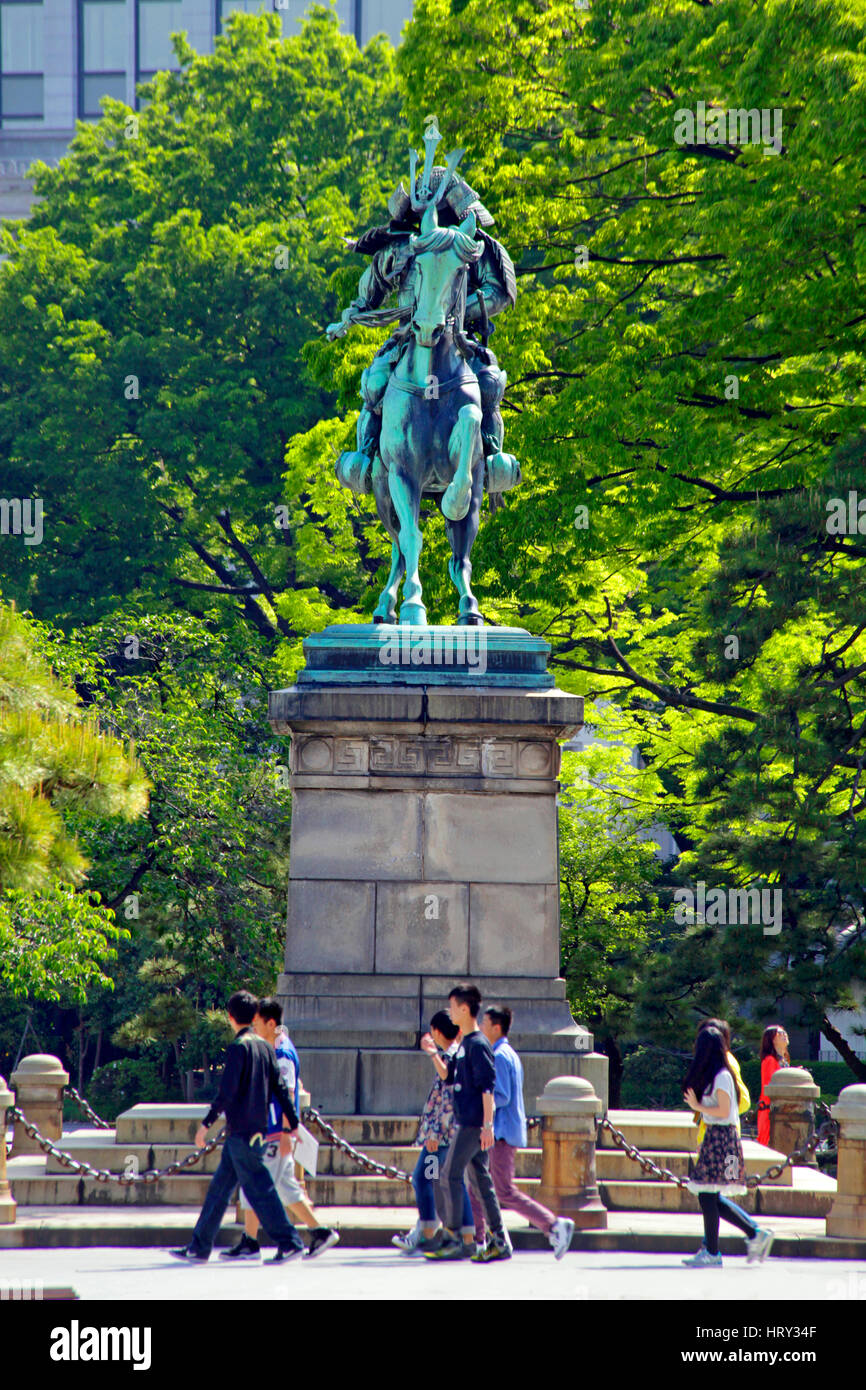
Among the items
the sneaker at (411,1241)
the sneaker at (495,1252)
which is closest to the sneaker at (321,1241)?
the sneaker at (411,1241)

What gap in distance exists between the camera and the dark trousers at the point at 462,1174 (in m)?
9.53

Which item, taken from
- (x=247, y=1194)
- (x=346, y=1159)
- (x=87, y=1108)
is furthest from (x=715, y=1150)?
(x=87, y=1108)

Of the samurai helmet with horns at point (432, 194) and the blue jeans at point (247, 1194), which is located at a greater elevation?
the samurai helmet with horns at point (432, 194)

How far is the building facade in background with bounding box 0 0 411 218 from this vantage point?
185ft

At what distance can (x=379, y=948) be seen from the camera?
12578mm

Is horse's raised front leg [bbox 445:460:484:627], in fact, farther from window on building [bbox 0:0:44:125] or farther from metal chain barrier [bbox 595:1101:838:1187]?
window on building [bbox 0:0:44:125]

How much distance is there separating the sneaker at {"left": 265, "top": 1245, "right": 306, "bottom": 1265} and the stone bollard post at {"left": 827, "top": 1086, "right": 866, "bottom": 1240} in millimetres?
3565

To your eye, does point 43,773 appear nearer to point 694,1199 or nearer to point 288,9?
point 694,1199

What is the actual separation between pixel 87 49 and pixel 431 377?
48.6 meters

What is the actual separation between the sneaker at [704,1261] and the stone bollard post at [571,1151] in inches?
36.0

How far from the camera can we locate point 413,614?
44.7 feet

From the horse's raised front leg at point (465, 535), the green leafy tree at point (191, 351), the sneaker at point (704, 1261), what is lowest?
the sneaker at point (704, 1261)

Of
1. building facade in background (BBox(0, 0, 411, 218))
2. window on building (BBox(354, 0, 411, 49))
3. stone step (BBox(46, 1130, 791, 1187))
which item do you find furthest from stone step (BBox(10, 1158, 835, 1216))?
window on building (BBox(354, 0, 411, 49))

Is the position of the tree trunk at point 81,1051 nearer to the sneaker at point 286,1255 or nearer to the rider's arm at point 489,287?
the rider's arm at point 489,287
